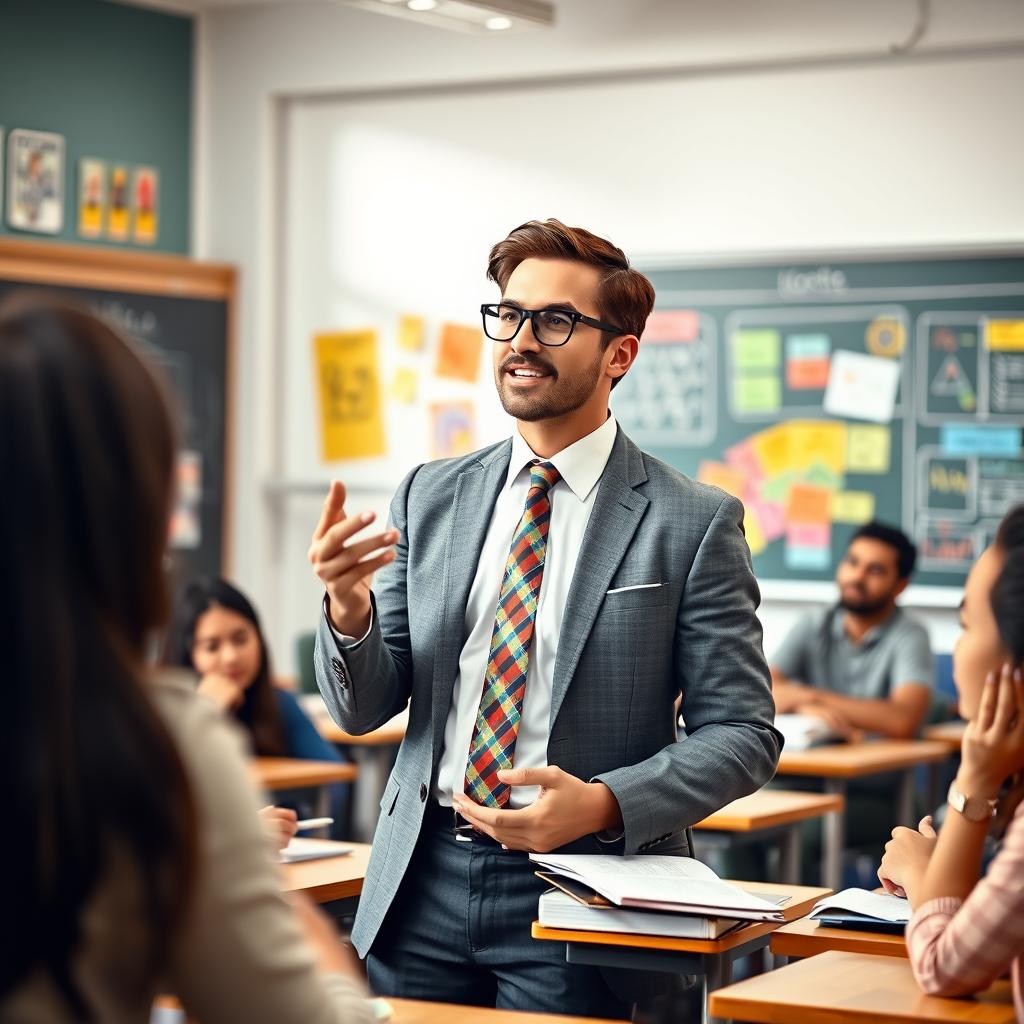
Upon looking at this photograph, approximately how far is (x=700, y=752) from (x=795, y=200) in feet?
14.6

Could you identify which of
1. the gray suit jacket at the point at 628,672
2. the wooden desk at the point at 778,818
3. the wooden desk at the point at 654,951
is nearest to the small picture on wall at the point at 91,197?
the wooden desk at the point at 778,818

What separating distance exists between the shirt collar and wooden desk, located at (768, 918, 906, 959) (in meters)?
0.69

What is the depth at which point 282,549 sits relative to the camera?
732cm

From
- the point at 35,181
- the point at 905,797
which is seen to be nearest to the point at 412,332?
the point at 35,181

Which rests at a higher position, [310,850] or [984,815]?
[984,815]

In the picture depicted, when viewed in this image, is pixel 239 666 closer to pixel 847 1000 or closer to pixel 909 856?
pixel 909 856

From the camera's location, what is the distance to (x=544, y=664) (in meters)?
2.31

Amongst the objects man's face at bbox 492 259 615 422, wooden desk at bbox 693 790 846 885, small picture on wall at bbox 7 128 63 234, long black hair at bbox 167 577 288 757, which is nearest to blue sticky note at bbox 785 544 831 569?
wooden desk at bbox 693 790 846 885

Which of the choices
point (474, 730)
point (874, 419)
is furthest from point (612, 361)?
point (874, 419)

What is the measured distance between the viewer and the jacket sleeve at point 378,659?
2.26 m

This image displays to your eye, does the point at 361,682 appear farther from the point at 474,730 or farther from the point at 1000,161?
the point at 1000,161

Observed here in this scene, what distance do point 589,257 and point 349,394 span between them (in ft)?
16.0

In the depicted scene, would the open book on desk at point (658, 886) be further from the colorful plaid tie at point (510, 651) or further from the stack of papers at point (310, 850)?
the stack of papers at point (310, 850)

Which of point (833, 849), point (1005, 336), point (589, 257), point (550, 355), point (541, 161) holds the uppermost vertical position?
point (541, 161)
